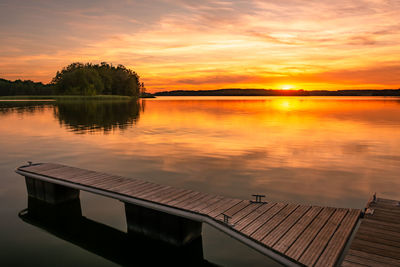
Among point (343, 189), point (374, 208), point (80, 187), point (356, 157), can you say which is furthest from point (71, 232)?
point (356, 157)

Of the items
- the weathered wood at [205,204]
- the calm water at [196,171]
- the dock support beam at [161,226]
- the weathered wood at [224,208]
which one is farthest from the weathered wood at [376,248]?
the dock support beam at [161,226]

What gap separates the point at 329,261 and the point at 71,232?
28.6 ft

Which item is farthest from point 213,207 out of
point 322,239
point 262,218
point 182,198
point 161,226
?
point 322,239

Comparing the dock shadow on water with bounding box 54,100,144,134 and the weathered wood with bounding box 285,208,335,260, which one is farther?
the dock shadow on water with bounding box 54,100,144,134

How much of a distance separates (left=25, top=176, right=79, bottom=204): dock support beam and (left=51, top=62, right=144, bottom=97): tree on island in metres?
144

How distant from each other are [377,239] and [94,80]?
15728 cm

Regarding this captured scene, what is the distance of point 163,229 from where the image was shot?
31.4ft

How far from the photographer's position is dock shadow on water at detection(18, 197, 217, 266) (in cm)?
895

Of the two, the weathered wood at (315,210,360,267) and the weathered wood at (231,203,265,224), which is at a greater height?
the weathered wood at (231,203,265,224)

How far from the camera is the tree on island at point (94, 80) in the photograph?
149m

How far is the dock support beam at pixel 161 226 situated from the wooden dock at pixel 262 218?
405mm

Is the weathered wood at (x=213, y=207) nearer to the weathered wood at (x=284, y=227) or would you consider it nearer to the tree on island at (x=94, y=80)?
the weathered wood at (x=284, y=227)

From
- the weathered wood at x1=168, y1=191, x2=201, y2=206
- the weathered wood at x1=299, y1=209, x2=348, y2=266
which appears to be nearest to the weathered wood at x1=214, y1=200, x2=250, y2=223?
the weathered wood at x1=168, y1=191, x2=201, y2=206

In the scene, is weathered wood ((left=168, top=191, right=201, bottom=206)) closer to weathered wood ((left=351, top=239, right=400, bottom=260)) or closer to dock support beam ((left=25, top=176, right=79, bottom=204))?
weathered wood ((left=351, top=239, right=400, bottom=260))
